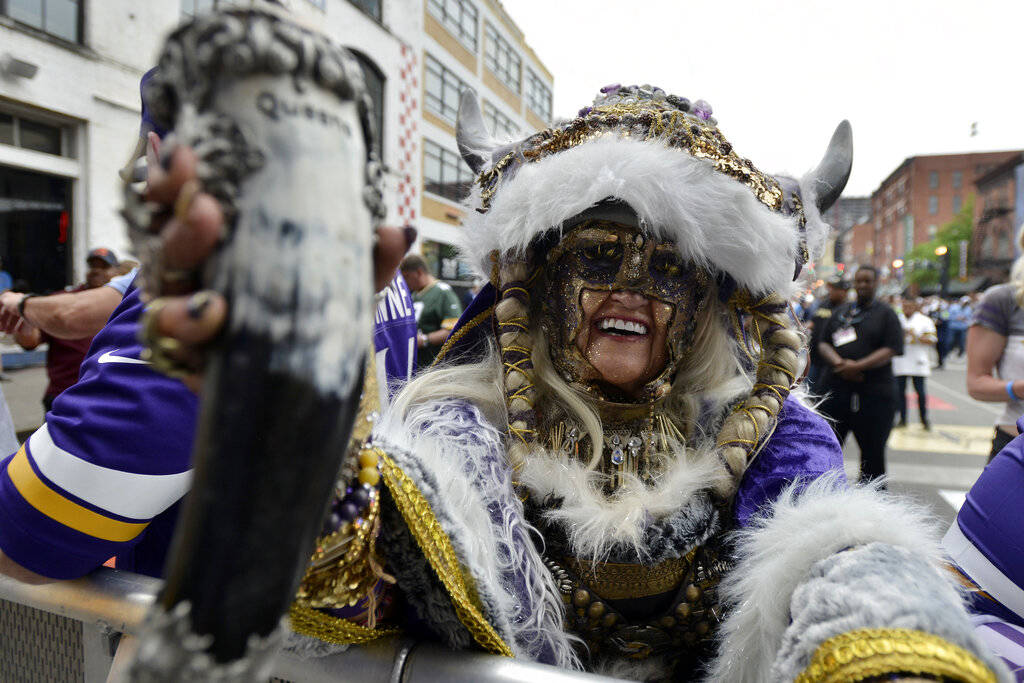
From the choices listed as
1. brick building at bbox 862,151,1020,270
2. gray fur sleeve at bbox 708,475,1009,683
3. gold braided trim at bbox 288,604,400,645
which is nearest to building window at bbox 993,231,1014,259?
brick building at bbox 862,151,1020,270

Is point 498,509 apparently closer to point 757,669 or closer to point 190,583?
point 757,669

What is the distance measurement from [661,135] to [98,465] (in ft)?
3.63

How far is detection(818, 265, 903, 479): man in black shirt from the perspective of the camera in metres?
3.85

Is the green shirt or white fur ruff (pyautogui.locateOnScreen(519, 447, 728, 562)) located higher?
the green shirt

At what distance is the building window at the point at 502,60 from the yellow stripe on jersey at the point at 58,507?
19715 millimetres

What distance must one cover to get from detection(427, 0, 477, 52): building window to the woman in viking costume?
15555mm

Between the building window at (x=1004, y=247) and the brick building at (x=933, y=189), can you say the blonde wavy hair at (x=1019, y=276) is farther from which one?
the brick building at (x=933, y=189)

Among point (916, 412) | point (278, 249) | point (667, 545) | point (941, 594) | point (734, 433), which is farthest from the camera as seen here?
point (916, 412)

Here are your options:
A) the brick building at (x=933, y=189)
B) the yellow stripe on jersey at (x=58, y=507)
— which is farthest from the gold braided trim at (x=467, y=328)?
the brick building at (x=933, y=189)

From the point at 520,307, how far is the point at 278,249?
1.04 metres

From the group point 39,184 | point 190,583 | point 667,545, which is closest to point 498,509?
point 667,545

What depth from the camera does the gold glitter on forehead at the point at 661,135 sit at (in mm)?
1187

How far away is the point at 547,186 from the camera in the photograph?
119 cm

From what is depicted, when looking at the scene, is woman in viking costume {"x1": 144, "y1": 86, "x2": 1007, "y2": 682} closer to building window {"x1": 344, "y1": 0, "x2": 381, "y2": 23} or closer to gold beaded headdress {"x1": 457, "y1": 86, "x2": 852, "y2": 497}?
gold beaded headdress {"x1": 457, "y1": 86, "x2": 852, "y2": 497}
